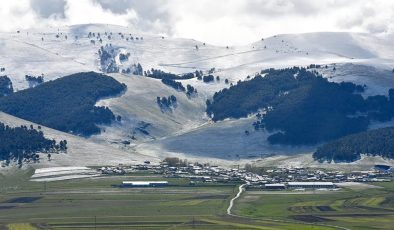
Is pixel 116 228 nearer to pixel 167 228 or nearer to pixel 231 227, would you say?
pixel 167 228

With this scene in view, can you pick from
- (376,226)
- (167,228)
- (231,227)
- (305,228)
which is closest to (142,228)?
(167,228)

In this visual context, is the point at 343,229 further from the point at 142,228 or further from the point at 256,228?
the point at 142,228

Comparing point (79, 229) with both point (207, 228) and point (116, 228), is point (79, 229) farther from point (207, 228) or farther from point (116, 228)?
point (207, 228)

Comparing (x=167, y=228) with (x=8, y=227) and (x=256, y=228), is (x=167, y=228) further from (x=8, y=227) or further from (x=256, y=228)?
(x=8, y=227)

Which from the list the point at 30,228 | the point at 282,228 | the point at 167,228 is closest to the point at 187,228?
the point at 167,228

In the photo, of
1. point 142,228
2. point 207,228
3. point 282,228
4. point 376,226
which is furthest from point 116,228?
point 376,226

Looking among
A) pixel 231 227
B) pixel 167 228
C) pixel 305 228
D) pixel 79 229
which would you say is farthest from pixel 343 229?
pixel 79 229
